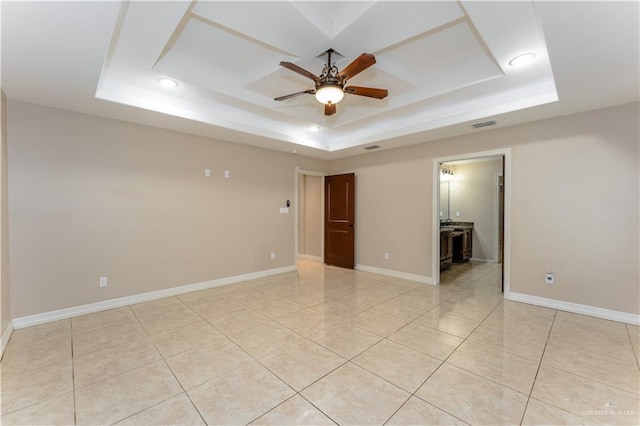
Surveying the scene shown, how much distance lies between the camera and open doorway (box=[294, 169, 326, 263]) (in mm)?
6797

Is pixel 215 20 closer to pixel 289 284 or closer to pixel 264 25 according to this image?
pixel 264 25

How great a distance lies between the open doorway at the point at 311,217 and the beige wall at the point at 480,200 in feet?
12.5

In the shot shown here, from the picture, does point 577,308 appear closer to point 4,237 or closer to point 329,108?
point 329,108

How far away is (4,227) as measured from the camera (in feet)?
9.16

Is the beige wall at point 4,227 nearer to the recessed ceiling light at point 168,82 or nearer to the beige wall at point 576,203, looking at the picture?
the recessed ceiling light at point 168,82

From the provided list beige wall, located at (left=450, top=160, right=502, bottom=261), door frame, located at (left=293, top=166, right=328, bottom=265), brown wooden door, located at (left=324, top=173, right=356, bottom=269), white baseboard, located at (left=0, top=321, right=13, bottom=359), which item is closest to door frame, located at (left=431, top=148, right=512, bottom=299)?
brown wooden door, located at (left=324, top=173, right=356, bottom=269)

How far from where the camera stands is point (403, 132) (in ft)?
14.5

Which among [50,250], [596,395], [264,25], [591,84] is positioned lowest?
[596,395]

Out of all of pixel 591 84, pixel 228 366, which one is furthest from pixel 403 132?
pixel 228 366

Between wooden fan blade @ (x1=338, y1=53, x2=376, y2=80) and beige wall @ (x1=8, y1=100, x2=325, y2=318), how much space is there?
9.74 ft

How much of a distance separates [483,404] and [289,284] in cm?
336

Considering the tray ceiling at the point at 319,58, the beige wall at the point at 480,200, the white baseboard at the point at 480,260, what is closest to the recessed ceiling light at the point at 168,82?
the tray ceiling at the point at 319,58

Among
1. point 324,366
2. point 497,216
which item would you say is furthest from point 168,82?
point 497,216

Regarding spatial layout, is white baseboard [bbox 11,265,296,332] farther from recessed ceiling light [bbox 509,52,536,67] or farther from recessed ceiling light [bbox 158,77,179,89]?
recessed ceiling light [bbox 509,52,536,67]
